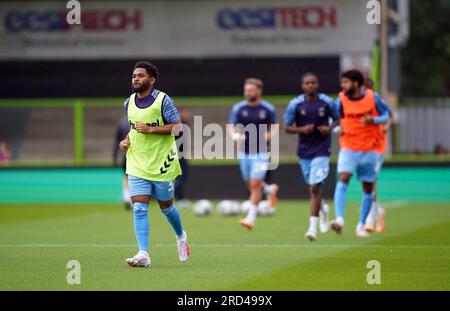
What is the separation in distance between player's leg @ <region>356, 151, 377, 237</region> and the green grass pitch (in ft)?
0.83

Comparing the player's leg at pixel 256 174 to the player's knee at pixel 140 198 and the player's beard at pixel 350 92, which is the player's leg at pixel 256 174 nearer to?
the player's beard at pixel 350 92

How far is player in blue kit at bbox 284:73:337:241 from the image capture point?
17375 mm

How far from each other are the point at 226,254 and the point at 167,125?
2313 mm

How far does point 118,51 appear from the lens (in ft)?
128

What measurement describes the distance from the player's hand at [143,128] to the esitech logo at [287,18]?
83.3ft

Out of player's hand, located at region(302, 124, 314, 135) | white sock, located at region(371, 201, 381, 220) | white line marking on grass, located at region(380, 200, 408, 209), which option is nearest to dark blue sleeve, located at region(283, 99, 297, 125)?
player's hand, located at region(302, 124, 314, 135)

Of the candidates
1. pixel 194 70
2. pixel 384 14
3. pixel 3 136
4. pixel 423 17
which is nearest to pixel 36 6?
pixel 194 70

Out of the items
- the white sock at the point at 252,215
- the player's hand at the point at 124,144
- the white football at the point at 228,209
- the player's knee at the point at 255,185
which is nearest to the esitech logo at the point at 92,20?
the white football at the point at 228,209

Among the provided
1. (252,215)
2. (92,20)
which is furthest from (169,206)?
(92,20)

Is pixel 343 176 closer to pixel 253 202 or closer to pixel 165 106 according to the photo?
pixel 253 202

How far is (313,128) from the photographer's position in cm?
1742

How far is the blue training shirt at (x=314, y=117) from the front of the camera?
57.4 ft
